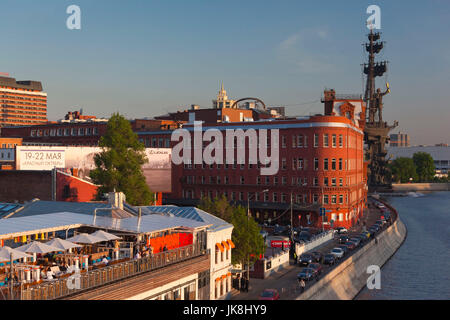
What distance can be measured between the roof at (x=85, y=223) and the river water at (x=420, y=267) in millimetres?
29311

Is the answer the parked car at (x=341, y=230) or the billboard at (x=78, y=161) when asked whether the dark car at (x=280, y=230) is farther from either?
the billboard at (x=78, y=161)

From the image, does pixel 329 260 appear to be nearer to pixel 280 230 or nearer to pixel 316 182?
pixel 280 230

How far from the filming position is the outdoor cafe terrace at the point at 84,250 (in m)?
22.9

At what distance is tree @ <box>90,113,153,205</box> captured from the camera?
72.5 metres

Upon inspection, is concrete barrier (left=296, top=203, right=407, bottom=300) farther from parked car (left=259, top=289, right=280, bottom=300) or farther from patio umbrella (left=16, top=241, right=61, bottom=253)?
patio umbrella (left=16, top=241, right=61, bottom=253)

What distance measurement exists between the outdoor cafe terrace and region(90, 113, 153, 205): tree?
3648 cm

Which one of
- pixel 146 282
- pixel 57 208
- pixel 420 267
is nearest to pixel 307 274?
pixel 57 208

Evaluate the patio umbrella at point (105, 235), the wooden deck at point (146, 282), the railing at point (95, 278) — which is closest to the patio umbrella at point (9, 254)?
the railing at point (95, 278)

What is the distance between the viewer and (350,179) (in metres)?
97.0

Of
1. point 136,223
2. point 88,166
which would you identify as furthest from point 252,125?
point 136,223

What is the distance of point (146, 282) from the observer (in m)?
27.3

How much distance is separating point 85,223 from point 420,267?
5358 cm

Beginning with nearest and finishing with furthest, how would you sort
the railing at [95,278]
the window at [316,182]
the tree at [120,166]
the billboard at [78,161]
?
the railing at [95,278] < the tree at [120,166] < the billboard at [78,161] < the window at [316,182]
